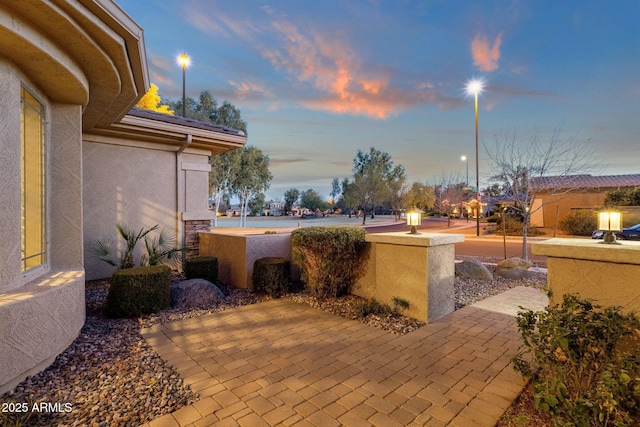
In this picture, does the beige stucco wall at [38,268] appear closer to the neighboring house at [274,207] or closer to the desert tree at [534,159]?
the desert tree at [534,159]

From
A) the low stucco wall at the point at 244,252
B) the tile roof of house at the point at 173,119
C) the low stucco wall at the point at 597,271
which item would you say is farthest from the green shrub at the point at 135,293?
the low stucco wall at the point at 597,271

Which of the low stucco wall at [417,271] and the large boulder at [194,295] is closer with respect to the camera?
the low stucco wall at [417,271]

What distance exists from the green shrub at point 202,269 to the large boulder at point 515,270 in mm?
6514

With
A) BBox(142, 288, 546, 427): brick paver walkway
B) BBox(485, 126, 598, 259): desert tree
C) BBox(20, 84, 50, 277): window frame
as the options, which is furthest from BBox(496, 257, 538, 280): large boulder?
BBox(20, 84, 50, 277): window frame

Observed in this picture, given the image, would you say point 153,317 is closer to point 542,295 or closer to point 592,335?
point 592,335

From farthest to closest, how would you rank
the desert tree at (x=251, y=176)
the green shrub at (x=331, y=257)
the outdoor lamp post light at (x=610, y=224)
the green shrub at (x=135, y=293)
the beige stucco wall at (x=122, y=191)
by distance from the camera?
the desert tree at (x=251, y=176) → the beige stucco wall at (x=122, y=191) → the green shrub at (x=331, y=257) → the green shrub at (x=135, y=293) → the outdoor lamp post light at (x=610, y=224)

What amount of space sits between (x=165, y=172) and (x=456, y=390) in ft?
24.5

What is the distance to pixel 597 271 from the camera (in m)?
2.57

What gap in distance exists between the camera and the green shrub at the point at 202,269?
5.98 metres

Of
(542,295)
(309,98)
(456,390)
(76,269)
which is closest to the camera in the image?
(456,390)

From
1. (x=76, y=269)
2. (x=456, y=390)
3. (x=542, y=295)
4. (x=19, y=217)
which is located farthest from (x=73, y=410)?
(x=542, y=295)

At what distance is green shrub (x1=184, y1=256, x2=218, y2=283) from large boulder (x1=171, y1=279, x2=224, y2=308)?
71cm

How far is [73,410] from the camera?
2.25 meters

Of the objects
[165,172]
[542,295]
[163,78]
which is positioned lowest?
[542,295]
